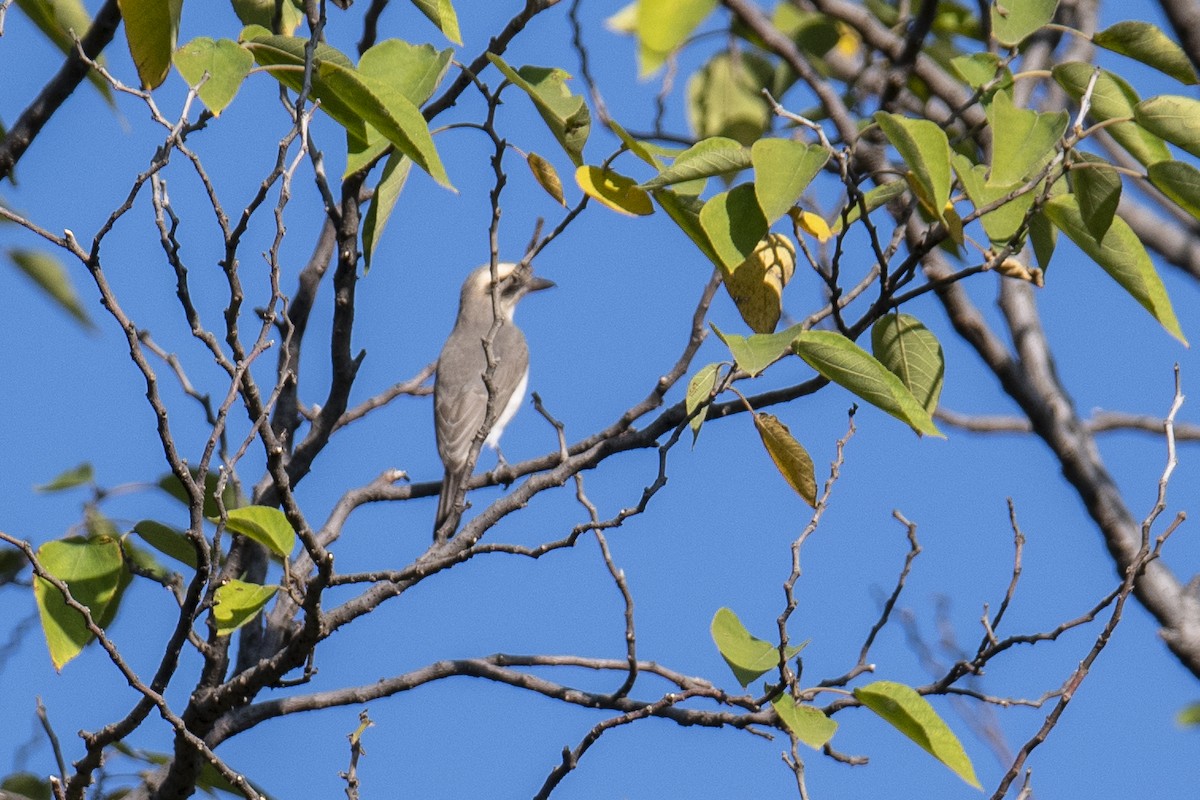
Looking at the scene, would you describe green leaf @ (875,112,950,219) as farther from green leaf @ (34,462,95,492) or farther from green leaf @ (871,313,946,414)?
green leaf @ (34,462,95,492)

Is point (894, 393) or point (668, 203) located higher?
point (668, 203)

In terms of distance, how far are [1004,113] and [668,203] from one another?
695 millimetres

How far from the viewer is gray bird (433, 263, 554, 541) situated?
819cm

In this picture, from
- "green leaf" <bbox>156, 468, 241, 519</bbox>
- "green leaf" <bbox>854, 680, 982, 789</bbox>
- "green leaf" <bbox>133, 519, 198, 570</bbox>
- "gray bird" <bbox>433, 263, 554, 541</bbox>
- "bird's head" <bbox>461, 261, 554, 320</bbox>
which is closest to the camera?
"green leaf" <bbox>854, 680, 982, 789</bbox>

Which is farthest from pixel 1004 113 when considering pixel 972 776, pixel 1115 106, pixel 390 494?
pixel 390 494

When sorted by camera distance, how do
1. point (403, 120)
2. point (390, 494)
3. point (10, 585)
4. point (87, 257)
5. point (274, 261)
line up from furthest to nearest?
point (390, 494) < point (10, 585) < point (274, 261) < point (87, 257) < point (403, 120)

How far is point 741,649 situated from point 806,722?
0.32 m

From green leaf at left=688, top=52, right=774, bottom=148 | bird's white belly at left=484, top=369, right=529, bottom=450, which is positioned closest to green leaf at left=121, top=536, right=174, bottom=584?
green leaf at left=688, top=52, right=774, bottom=148

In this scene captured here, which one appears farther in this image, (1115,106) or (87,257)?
(1115,106)

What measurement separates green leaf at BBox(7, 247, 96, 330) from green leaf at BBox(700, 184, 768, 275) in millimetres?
1856

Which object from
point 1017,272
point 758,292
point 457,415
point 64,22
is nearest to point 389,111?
point 758,292

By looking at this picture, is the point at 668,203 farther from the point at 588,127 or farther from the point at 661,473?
the point at 661,473

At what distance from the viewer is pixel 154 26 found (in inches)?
109

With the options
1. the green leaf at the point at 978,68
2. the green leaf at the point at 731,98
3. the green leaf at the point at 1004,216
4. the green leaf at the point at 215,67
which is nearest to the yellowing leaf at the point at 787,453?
the green leaf at the point at 1004,216
